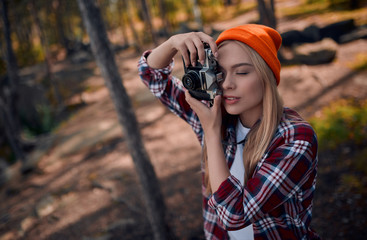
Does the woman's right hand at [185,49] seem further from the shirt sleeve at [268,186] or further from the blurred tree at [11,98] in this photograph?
the blurred tree at [11,98]

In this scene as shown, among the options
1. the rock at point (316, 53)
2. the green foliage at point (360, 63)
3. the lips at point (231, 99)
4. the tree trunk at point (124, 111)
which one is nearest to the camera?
the lips at point (231, 99)

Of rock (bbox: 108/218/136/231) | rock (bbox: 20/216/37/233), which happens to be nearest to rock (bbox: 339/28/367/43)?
rock (bbox: 108/218/136/231)

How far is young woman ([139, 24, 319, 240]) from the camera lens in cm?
121

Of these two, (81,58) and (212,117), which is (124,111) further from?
(81,58)

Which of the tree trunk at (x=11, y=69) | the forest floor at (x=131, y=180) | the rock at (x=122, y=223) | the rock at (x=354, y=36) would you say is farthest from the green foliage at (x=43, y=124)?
the rock at (x=354, y=36)

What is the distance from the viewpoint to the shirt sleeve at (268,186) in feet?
3.91

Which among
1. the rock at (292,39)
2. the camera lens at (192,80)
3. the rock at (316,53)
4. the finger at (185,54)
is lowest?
the rock at (316,53)

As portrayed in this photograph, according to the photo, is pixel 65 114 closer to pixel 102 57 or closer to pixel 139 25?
pixel 102 57

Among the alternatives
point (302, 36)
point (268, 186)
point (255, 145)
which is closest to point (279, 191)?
point (268, 186)

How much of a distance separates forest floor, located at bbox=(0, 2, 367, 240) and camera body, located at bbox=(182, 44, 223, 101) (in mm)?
2913

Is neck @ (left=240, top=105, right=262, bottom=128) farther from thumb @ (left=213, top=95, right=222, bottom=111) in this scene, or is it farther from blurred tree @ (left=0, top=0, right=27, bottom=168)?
blurred tree @ (left=0, top=0, right=27, bottom=168)

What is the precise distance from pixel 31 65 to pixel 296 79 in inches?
743

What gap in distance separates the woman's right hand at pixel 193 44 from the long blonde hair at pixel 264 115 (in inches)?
4.4

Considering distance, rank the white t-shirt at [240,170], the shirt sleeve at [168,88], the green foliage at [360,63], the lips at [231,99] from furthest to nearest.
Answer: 1. the green foliage at [360,63]
2. the shirt sleeve at [168,88]
3. the white t-shirt at [240,170]
4. the lips at [231,99]
